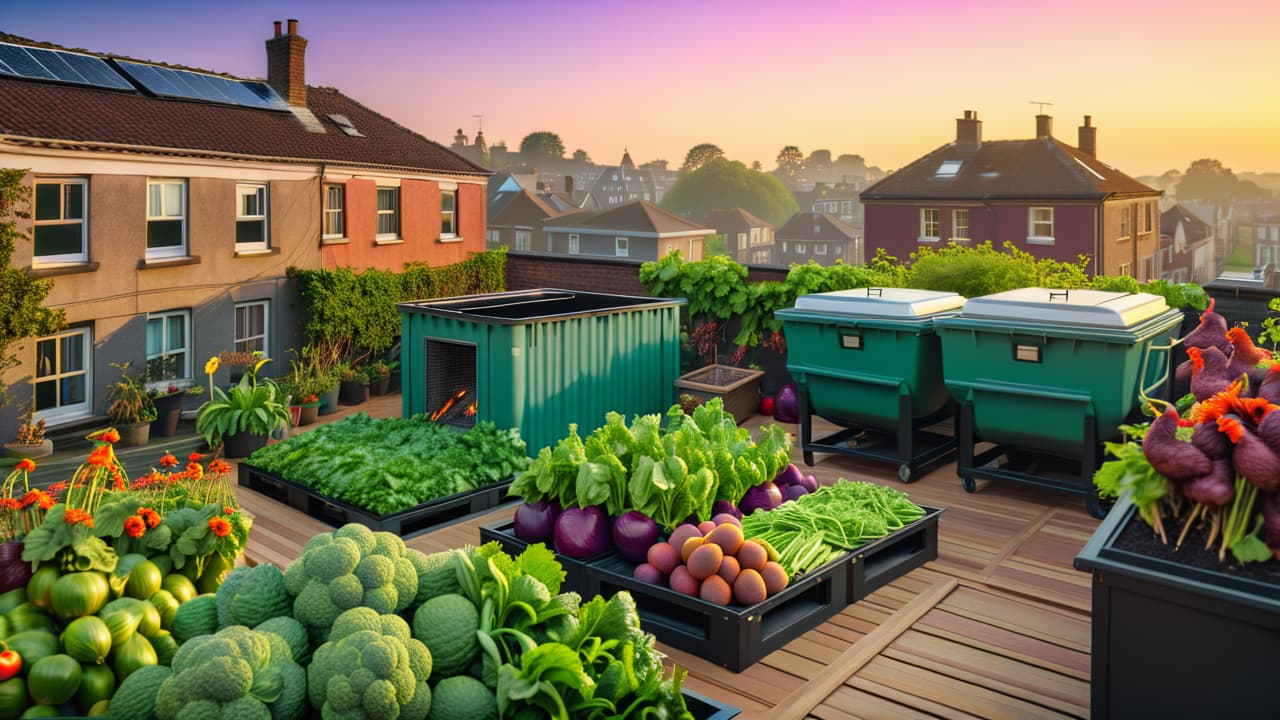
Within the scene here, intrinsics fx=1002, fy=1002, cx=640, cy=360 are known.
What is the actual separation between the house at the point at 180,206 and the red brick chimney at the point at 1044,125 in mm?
29945

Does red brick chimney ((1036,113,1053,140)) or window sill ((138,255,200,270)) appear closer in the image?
window sill ((138,255,200,270))

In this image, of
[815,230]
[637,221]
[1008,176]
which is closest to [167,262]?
[1008,176]

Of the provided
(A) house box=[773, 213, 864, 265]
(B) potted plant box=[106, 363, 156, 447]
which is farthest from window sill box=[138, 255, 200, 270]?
(A) house box=[773, 213, 864, 265]

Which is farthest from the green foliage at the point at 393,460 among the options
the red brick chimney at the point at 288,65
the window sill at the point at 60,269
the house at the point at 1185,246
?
the house at the point at 1185,246

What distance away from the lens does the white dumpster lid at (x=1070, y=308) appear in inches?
320

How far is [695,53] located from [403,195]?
3760 centimetres

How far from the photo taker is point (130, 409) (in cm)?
1332

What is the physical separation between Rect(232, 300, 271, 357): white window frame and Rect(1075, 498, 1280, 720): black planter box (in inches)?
590

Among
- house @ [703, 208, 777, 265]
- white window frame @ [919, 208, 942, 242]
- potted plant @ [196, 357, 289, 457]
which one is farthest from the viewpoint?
house @ [703, 208, 777, 265]

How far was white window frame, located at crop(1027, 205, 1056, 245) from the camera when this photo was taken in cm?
3766

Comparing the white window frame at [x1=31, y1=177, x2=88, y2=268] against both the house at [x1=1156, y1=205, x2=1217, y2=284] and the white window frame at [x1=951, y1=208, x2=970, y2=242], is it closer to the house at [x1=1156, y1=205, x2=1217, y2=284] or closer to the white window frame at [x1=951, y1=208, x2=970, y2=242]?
the white window frame at [x1=951, y1=208, x2=970, y2=242]

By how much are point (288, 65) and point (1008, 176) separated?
94.9ft

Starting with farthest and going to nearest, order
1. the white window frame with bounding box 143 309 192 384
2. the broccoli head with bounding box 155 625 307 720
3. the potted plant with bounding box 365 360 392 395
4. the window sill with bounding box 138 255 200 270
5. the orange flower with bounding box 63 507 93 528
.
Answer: the potted plant with bounding box 365 360 392 395, the white window frame with bounding box 143 309 192 384, the window sill with bounding box 138 255 200 270, the orange flower with bounding box 63 507 93 528, the broccoli head with bounding box 155 625 307 720

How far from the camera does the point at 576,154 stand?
552 ft
